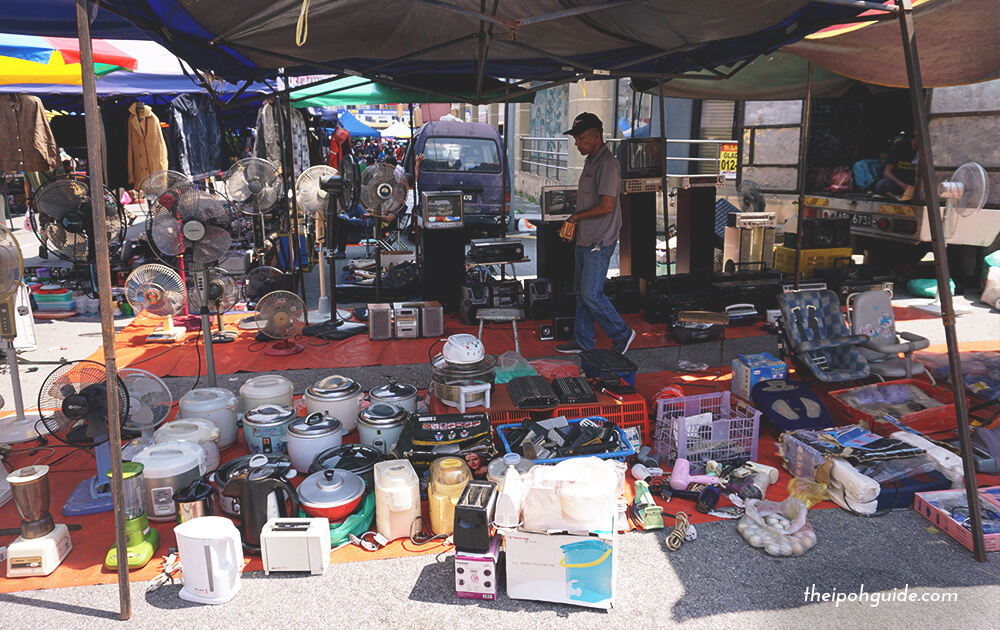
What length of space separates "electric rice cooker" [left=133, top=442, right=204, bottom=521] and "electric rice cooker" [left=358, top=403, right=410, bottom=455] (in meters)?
1.00

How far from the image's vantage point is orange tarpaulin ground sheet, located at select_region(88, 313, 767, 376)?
6.47 m

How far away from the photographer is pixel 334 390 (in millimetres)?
4605

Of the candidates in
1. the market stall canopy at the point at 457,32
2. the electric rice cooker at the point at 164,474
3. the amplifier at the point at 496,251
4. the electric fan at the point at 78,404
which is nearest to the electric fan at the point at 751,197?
the market stall canopy at the point at 457,32

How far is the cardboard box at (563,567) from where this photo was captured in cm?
299

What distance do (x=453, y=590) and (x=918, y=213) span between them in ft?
27.0

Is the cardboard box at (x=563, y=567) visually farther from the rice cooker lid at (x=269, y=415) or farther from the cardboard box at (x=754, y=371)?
the cardboard box at (x=754, y=371)

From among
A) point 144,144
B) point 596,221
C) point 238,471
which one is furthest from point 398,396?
point 144,144

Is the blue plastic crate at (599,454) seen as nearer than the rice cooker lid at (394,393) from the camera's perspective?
Yes

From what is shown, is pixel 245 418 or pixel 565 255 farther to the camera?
pixel 565 255

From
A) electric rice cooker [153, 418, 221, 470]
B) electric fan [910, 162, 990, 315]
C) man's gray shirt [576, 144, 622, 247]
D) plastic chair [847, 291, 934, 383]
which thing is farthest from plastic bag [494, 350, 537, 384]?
electric fan [910, 162, 990, 315]

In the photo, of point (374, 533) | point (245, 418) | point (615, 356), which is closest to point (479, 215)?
point (615, 356)

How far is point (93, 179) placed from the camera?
111 inches

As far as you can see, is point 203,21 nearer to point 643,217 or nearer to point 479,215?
point 643,217

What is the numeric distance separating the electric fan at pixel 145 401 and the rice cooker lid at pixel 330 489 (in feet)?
4.20
